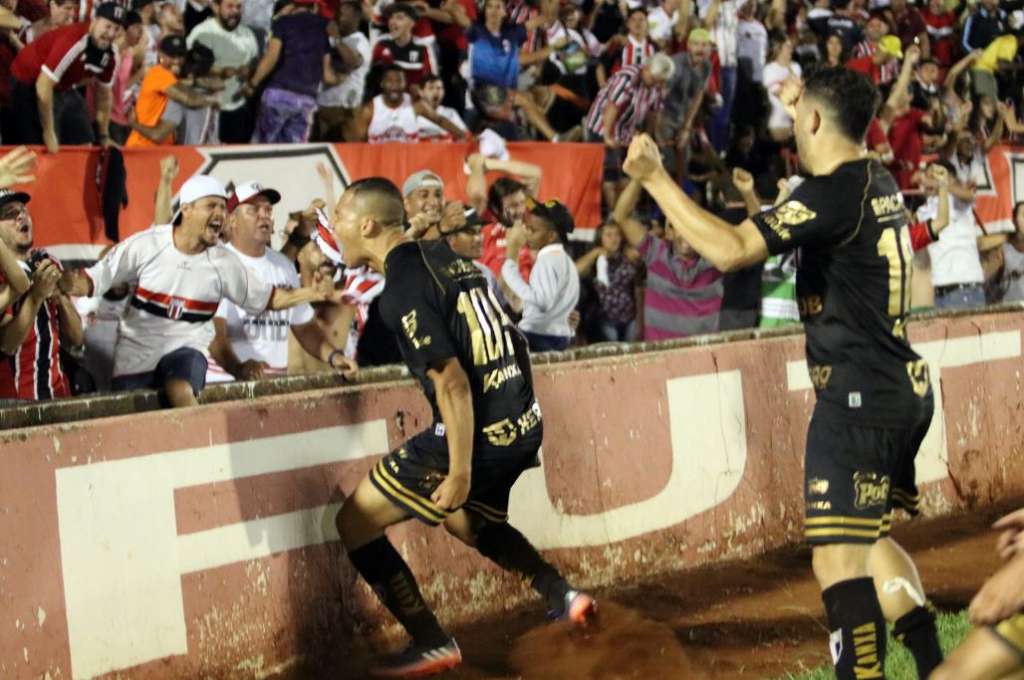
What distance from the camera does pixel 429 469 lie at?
6340 millimetres

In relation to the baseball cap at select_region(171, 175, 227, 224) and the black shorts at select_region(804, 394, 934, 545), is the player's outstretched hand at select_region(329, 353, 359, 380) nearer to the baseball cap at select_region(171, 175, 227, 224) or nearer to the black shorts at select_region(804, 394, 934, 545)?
the baseball cap at select_region(171, 175, 227, 224)

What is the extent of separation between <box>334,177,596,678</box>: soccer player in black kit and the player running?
295 cm

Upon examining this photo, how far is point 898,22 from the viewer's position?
20.0 m

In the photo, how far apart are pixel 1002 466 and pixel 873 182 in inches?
230

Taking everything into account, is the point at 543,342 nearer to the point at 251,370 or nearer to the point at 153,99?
the point at 251,370

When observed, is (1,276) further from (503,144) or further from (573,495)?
(503,144)

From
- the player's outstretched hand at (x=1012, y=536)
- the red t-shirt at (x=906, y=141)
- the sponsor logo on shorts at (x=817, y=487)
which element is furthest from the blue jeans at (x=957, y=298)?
the player's outstretched hand at (x=1012, y=536)

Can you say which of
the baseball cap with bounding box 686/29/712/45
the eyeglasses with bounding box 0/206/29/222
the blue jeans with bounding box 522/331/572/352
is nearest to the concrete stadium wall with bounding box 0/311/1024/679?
the blue jeans with bounding box 522/331/572/352

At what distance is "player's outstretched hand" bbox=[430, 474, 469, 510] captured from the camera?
242 inches

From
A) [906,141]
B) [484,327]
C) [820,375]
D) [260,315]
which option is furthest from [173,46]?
[906,141]

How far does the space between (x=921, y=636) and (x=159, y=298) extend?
446 centimetres

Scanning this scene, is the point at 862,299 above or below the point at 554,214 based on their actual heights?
below

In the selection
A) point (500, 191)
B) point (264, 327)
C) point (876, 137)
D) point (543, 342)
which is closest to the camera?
point (264, 327)

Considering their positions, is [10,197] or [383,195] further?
[10,197]
